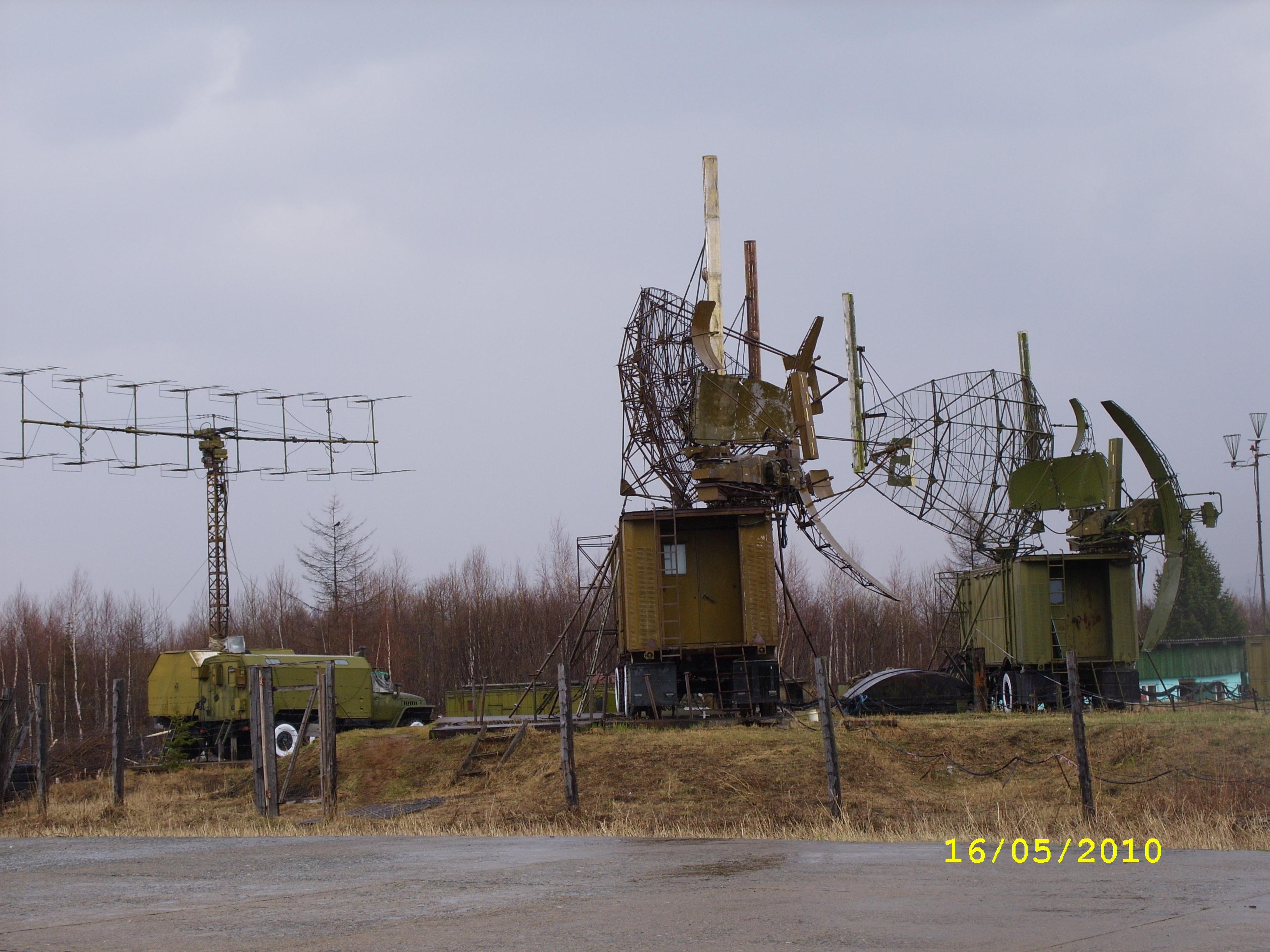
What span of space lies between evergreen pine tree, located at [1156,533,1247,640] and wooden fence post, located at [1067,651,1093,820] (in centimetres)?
6712

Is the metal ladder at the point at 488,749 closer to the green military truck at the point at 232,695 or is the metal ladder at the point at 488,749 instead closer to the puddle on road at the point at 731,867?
the green military truck at the point at 232,695

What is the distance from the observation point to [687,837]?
1480 cm

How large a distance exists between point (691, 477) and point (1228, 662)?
1555 inches

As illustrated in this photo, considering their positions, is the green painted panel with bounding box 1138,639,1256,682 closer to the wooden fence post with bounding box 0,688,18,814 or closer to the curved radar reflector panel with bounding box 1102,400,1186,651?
the curved radar reflector panel with bounding box 1102,400,1186,651

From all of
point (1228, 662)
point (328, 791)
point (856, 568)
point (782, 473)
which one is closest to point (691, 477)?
point (782, 473)

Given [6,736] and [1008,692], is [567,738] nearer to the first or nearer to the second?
[6,736]

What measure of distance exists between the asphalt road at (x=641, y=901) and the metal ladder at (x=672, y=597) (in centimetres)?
1536

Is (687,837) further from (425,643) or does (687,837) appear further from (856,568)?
(425,643)

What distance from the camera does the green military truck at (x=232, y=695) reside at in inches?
1401

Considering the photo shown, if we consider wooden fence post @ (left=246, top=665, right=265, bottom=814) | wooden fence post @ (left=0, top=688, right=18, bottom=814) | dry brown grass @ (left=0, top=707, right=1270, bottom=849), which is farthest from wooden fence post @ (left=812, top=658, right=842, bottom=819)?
wooden fence post @ (left=0, top=688, right=18, bottom=814)

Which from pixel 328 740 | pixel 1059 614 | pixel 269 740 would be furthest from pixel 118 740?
pixel 1059 614

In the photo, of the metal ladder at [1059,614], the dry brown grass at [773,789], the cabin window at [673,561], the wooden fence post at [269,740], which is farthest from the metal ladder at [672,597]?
the metal ladder at [1059,614]

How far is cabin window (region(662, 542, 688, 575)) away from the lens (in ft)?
97.0
